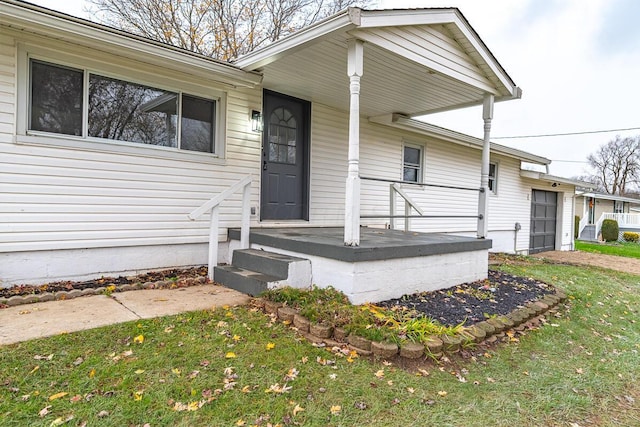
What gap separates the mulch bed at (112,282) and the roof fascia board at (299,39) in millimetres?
2880

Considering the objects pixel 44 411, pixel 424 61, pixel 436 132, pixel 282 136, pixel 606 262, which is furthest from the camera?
pixel 606 262

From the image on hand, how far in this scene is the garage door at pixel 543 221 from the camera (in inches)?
519

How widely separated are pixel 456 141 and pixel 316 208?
466 cm

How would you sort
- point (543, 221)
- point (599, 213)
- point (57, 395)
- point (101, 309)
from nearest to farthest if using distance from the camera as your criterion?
point (57, 395) → point (101, 309) → point (543, 221) → point (599, 213)

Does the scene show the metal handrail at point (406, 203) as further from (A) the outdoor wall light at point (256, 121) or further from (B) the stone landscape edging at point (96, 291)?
(B) the stone landscape edging at point (96, 291)

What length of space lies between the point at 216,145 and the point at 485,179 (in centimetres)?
406

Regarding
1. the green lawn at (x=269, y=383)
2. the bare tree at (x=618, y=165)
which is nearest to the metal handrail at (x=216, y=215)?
the green lawn at (x=269, y=383)

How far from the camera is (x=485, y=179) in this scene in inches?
219

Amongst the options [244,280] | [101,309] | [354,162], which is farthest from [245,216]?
[101,309]

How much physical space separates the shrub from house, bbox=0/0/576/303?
20019 mm

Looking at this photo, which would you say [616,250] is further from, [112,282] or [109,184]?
[109,184]

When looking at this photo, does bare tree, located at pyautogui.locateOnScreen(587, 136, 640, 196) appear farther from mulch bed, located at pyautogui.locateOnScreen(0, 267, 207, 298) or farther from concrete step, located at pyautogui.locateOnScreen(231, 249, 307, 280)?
mulch bed, located at pyautogui.locateOnScreen(0, 267, 207, 298)

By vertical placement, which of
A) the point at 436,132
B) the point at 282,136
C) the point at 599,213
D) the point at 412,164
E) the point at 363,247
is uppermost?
the point at 436,132

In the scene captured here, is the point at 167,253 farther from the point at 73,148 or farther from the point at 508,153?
the point at 508,153
